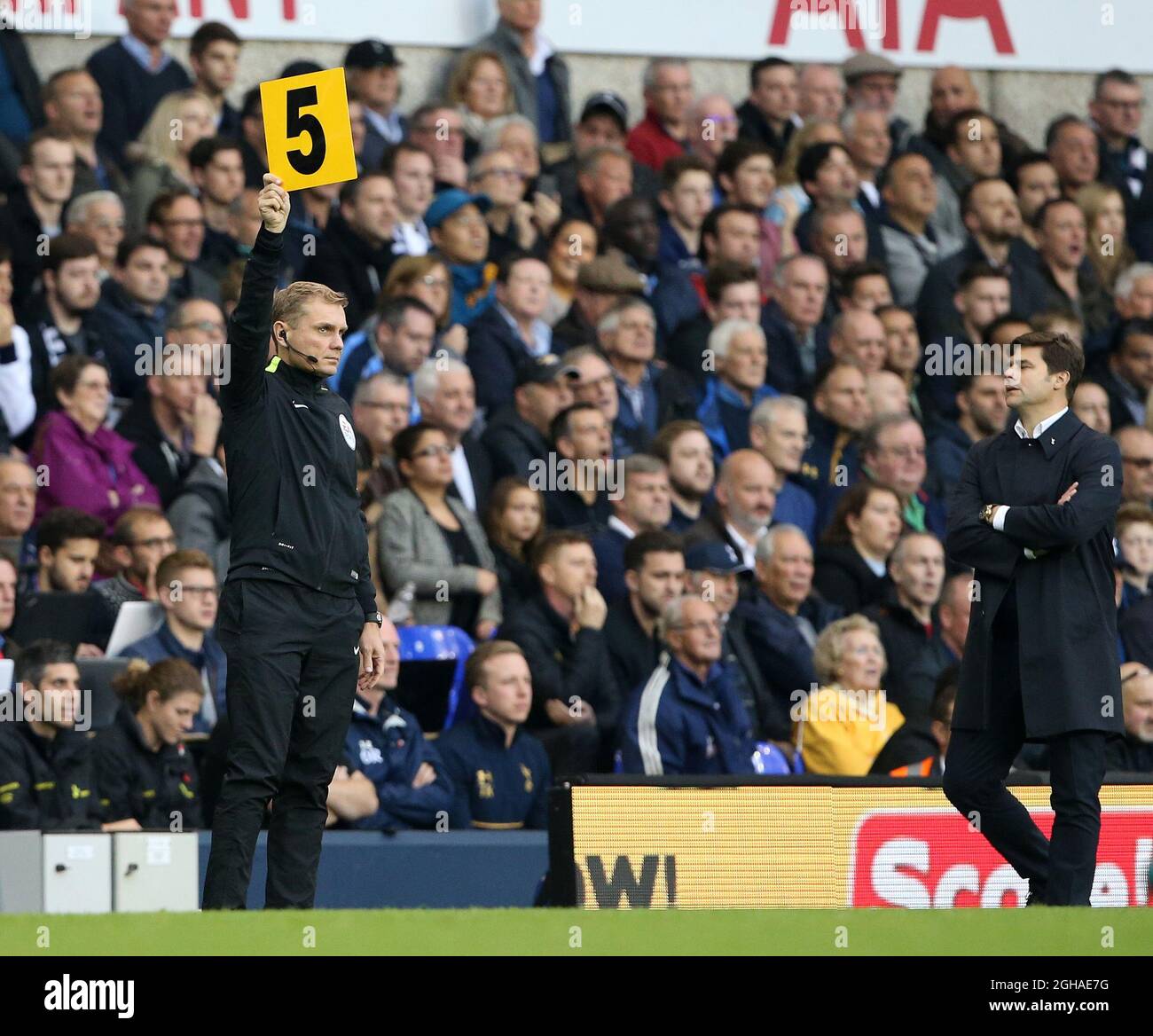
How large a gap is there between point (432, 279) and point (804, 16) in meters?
4.55

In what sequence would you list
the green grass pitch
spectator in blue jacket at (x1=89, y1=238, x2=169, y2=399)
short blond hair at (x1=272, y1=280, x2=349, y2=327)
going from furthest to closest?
spectator in blue jacket at (x1=89, y1=238, x2=169, y2=399), short blond hair at (x1=272, y1=280, x2=349, y2=327), the green grass pitch

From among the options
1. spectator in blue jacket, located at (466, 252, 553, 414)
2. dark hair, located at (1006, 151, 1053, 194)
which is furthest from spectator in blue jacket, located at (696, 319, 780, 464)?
dark hair, located at (1006, 151, 1053, 194)

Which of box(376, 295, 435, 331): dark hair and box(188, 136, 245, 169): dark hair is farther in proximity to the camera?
box(188, 136, 245, 169): dark hair

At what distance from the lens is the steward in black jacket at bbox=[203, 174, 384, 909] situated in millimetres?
6473

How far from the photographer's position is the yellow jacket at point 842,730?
33.9 ft

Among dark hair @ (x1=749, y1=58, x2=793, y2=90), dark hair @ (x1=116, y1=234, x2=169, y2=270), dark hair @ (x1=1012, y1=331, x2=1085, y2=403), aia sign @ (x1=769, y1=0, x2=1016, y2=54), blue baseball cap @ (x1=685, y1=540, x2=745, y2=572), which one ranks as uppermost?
aia sign @ (x1=769, y1=0, x2=1016, y2=54)

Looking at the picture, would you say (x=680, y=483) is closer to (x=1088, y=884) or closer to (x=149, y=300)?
(x=149, y=300)

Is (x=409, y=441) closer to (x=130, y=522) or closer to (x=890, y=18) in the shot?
(x=130, y=522)

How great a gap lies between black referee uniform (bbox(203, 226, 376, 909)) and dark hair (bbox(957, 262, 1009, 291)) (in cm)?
739

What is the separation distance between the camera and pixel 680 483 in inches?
457

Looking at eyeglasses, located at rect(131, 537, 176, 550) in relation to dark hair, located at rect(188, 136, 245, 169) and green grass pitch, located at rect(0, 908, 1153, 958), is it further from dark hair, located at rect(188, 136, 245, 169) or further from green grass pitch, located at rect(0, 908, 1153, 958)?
green grass pitch, located at rect(0, 908, 1153, 958)

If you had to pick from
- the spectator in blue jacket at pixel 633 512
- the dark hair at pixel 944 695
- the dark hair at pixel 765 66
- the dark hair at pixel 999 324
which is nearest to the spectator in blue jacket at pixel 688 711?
the dark hair at pixel 944 695

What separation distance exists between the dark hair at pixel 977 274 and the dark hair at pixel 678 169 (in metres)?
1.58

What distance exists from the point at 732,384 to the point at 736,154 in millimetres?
1803
